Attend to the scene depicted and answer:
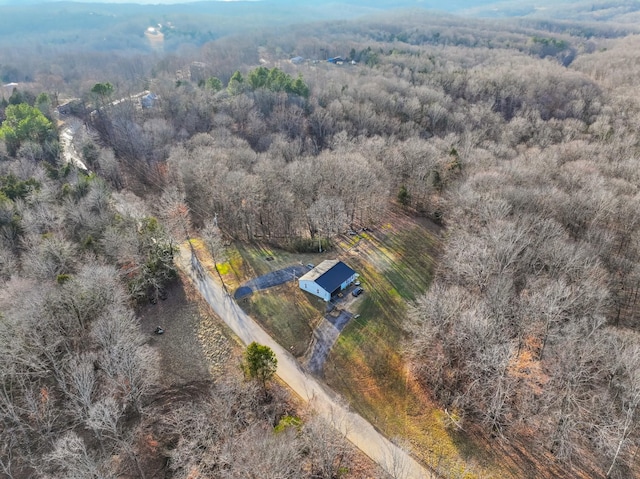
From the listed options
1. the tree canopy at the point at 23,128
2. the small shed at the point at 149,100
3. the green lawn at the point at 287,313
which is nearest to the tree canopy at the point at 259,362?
the green lawn at the point at 287,313

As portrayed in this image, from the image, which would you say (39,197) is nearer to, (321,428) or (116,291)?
(116,291)

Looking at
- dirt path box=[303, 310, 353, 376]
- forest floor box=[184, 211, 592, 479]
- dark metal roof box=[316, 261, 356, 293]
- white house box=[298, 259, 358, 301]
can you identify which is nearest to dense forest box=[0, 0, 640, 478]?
forest floor box=[184, 211, 592, 479]

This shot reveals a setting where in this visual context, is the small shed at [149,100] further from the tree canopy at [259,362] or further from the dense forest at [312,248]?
the tree canopy at [259,362]

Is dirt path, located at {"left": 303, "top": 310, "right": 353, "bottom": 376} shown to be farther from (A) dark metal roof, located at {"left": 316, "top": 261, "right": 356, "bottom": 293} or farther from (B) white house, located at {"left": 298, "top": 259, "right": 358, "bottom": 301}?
(A) dark metal roof, located at {"left": 316, "top": 261, "right": 356, "bottom": 293}

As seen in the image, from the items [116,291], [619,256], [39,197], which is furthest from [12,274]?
[619,256]

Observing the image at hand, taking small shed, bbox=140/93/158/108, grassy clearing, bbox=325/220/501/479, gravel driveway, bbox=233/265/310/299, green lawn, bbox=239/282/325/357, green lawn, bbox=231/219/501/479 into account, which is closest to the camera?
grassy clearing, bbox=325/220/501/479

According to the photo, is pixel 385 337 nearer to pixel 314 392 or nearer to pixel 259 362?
pixel 314 392

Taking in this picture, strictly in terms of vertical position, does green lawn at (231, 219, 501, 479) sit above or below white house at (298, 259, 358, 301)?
below
